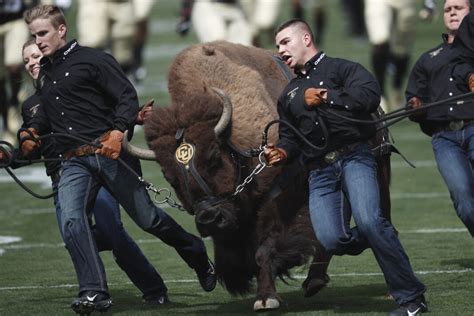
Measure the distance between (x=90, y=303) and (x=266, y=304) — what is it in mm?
1064

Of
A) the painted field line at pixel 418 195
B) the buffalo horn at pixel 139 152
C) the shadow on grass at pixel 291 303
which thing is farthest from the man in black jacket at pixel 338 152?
the painted field line at pixel 418 195

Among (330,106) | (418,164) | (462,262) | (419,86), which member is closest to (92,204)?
(330,106)

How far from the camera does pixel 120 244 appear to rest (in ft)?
31.3

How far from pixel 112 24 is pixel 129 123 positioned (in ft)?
32.6

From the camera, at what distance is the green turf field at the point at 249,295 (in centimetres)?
936

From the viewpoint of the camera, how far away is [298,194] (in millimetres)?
9445

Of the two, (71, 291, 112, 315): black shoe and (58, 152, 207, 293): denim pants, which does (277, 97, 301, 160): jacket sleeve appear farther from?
(71, 291, 112, 315): black shoe

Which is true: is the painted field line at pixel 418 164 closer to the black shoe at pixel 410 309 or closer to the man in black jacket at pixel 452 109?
the man in black jacket at pixel 452 109

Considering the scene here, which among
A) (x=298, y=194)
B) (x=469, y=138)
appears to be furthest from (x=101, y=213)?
(x=469, y=138)

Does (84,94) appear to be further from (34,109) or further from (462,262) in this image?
(462,262)

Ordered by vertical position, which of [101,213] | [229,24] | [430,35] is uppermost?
[101,213]

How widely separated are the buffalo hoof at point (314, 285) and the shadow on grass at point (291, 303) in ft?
0.26

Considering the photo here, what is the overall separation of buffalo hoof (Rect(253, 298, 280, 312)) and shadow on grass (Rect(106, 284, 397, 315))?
9.7 inches

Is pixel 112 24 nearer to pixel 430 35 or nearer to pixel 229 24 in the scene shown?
pixel 229 24
